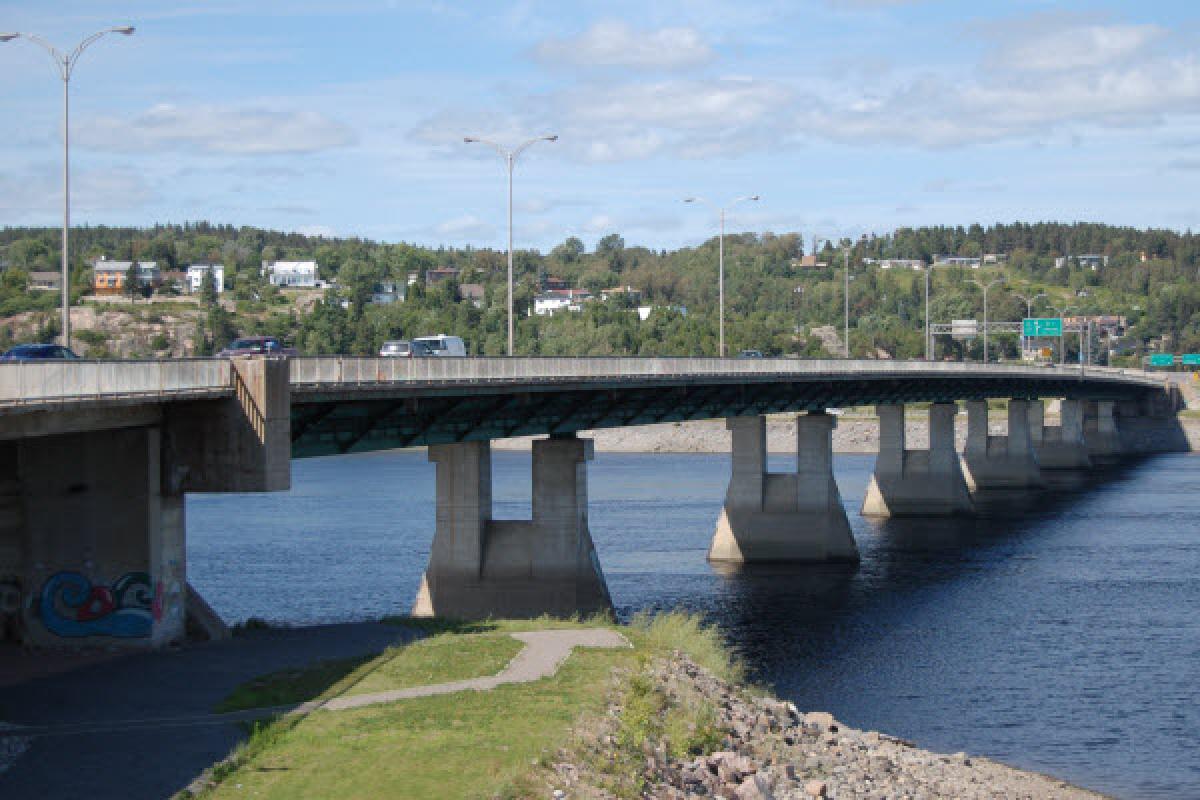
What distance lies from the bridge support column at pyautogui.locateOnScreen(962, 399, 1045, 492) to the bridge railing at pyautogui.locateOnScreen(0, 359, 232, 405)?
340 feet

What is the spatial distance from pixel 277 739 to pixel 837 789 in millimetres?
11421

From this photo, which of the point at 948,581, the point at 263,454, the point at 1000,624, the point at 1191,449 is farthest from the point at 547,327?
the point at 263,454

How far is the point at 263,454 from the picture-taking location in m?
36.9

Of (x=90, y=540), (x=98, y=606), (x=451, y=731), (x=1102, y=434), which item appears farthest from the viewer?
(x=1102, y=434)

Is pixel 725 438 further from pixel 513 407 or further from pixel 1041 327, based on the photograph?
pixel 513 407

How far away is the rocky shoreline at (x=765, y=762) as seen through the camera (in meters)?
28.5

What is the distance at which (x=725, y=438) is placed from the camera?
568ft

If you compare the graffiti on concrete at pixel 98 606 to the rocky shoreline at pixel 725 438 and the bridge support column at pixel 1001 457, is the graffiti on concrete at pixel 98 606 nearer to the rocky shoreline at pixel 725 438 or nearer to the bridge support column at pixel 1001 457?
the bridge support column at pixel 1001 457

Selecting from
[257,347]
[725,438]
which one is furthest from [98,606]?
[725,438]

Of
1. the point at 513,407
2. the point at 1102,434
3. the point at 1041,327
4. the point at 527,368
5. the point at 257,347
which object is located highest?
the point at 1041,327

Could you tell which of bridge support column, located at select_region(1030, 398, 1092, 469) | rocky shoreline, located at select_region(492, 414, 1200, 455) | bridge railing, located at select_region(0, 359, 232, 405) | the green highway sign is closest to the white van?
bridge railing, located at select_region(0, 359, 232, 405)

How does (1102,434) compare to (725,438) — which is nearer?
(725,438)

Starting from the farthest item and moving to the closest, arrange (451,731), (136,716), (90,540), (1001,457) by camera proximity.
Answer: (1001,457), (90,540), (136,716), (451,731)

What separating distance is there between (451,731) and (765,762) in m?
7.25
